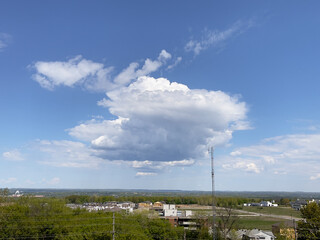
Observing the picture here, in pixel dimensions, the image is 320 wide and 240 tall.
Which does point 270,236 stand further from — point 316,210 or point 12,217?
point 12,217

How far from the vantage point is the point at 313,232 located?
31.3 m

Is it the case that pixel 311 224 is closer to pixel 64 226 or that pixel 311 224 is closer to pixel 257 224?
pixel 64 226

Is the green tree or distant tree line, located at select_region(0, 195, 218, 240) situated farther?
the green tree

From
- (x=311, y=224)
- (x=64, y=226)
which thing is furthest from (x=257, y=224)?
(x=64, y=226)

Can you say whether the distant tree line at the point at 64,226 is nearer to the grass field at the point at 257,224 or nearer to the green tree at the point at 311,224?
the green tree at the point at 311,224

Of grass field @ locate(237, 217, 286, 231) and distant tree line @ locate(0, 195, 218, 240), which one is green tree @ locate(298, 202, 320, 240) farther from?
A: grass field @ locate(237, 217, 286, 231)

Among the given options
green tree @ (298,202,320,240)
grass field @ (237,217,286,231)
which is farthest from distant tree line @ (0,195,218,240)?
grass field @ (237,217,286,231)

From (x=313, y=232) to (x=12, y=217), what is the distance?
37.5m

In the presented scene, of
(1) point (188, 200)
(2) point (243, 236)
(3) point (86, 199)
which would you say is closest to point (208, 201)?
(1) point (188, 200)

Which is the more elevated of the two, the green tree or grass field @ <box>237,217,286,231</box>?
the green tree

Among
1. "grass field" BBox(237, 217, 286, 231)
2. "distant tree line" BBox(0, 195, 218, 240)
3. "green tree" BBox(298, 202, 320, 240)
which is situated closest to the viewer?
"distant tree line" BBox(0, 195, 218, 240)

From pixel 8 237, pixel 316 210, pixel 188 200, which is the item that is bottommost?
pixel 188 200

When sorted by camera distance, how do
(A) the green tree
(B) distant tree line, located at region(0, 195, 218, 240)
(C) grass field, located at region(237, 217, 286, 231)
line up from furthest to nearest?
(C) grass field, located at region(237, 217, 286, 231), (A) the green tree, (B) distant tree line, located at region(0, 195, 218, 240)

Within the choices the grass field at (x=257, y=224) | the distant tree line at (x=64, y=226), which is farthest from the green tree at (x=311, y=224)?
the grass field at (x=257, y=224)
